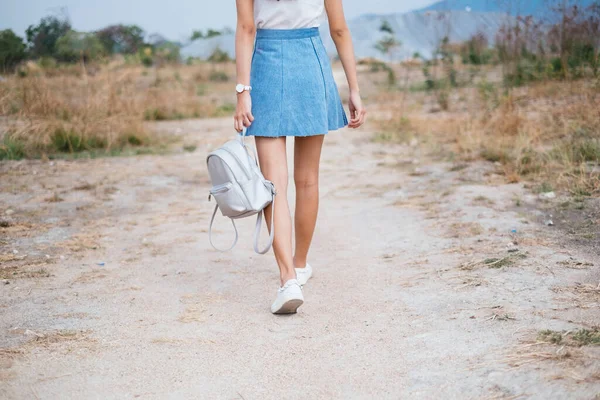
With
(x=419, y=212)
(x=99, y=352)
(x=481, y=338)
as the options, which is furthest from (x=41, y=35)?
(x=481, y=338)

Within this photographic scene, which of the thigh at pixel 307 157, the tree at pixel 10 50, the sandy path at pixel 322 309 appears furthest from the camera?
the tree at pixel 10 50

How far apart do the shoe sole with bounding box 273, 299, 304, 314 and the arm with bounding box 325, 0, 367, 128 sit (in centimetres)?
81

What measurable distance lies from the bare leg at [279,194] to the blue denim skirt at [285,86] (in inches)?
2.9

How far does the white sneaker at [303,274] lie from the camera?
3.30 m

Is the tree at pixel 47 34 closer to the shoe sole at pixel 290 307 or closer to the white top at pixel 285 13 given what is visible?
the white top at pixel 285 13

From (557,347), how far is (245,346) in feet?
3.61

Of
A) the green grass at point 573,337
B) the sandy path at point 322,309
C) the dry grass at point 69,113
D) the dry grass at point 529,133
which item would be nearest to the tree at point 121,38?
the dry grass at point 69,113

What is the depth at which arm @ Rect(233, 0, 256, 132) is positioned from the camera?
9.09 feet

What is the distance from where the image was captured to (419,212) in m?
4.63

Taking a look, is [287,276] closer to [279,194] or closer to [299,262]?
[279,194]

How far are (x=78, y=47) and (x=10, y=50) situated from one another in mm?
828

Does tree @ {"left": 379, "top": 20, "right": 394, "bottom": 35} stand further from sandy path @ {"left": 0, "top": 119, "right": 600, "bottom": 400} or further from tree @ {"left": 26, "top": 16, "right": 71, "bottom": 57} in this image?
sandy path @ {"left": 0, "top": 119, "right": 600, "bottom": 400}

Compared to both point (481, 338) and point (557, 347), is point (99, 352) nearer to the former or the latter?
point (481, 338)

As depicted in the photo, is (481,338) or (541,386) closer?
(541,386)
